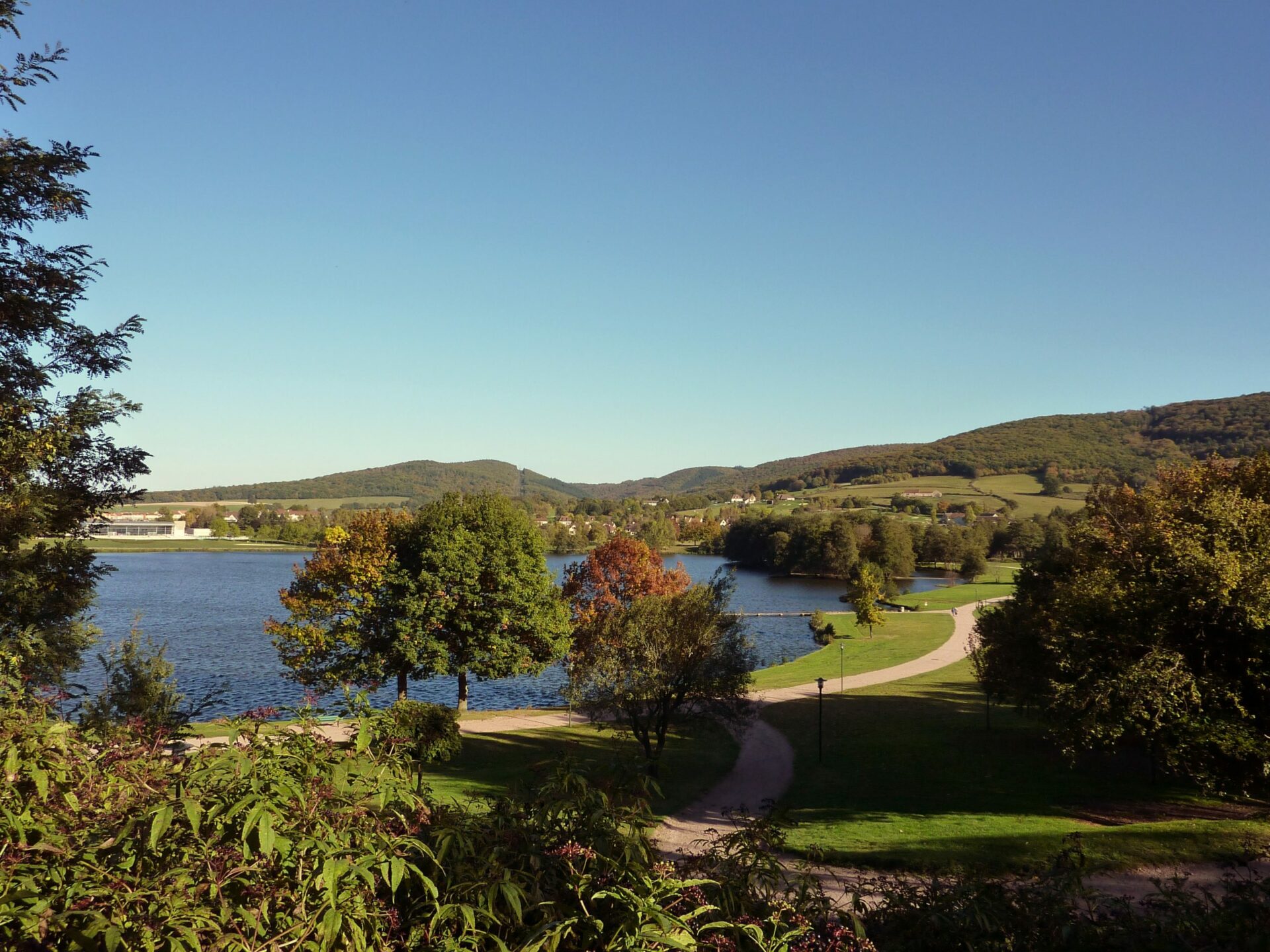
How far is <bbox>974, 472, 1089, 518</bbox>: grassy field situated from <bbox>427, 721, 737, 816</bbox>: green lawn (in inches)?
3697

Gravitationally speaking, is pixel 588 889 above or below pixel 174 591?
above

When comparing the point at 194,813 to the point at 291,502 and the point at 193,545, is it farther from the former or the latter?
the point at 291,502

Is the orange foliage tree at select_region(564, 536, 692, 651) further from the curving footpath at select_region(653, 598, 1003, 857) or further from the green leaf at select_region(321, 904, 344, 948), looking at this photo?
the green leaf at select_region(321, 904, 344, 948)

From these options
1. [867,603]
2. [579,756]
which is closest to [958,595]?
[867,603]

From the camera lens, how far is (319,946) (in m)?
1.93

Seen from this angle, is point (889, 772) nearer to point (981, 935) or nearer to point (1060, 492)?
point (981, 935)

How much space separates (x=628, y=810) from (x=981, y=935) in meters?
1.31

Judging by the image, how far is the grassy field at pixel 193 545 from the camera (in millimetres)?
115062

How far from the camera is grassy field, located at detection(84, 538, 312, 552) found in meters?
115

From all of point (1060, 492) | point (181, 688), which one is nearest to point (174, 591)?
point (181, 688)

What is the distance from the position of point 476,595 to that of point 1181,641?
1977 cm

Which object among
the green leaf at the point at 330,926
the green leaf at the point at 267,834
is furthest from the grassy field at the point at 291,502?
the green leaf at the point at 330,926

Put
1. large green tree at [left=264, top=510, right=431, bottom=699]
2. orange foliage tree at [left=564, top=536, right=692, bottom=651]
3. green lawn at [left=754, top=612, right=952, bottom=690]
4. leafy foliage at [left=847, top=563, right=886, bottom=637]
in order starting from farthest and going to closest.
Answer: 1. leafy foliage at [left=847, top=563, right=886, bottom=637]
2. orange foliage tree at [left=564, top=536, right=692, bottom=651]
3. green lawn at [left=754, top=612, right=952, bottom=690]
4. large green tree at [left=264, top=510, right=431, bottom=699]

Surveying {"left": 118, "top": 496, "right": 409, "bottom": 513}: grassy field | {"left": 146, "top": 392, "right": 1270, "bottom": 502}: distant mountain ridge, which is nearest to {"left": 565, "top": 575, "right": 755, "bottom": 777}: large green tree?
{"left": 146, "top": 392, "right": 1270, "bottom": 502}: distant mountain ridge
